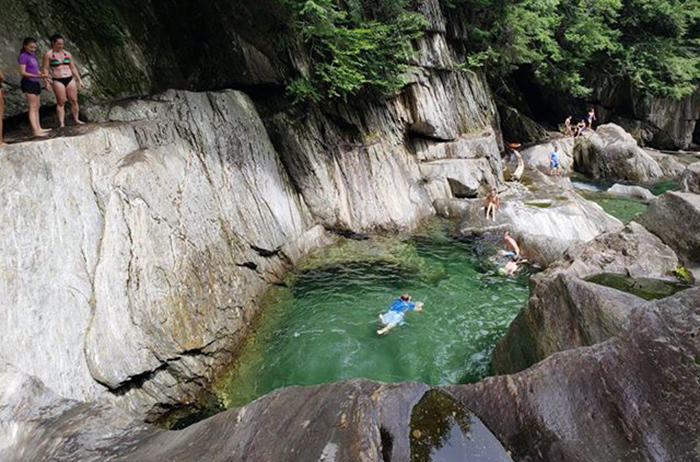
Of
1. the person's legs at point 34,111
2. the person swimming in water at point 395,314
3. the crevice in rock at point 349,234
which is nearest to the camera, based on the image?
the person's legs at point 34,111

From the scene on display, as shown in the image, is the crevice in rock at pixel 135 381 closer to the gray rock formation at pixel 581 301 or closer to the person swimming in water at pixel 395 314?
the person swimming in water at pixel 395 314

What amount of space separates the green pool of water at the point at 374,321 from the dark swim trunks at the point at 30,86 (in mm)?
6171

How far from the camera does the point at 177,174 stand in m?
8.75

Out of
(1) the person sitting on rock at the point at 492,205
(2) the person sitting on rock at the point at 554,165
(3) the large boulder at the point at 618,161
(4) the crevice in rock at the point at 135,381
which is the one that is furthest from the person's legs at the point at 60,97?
(3) the large boulder at the point at 618,161

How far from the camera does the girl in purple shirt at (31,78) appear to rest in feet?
22.0

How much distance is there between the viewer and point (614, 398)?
10.6 feet

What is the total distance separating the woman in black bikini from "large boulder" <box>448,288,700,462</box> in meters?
8.51

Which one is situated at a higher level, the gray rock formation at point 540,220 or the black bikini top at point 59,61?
Answer: the black bikini top at point 59,61

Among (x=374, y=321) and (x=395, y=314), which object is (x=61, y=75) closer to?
(x=374, y=321)

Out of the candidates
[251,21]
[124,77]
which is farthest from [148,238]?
[251,21]

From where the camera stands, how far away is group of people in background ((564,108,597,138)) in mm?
27891

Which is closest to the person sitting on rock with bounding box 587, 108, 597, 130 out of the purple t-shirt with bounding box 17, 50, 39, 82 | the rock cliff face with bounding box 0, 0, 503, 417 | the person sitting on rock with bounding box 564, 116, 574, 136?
the person sitting on rock with bounding box 564, 116, 574, 136

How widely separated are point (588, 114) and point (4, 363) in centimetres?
3505

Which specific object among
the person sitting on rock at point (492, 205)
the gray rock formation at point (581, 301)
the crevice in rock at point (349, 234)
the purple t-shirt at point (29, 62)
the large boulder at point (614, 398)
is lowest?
the person sitting on rock at point (492, 205)
